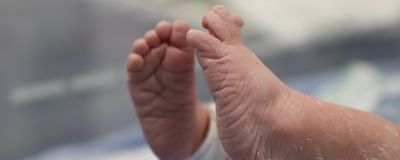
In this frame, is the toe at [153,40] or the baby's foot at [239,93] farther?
the toe at [153,40]

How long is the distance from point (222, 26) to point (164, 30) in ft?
0.55

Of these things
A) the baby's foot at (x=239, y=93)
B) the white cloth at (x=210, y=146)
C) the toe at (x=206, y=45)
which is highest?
the toe at (x=206, y=45)

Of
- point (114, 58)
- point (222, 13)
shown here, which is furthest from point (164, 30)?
point (114, 58)

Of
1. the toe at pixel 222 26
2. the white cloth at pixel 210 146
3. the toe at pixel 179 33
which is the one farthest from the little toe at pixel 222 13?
the white cloth at pixel 210 146

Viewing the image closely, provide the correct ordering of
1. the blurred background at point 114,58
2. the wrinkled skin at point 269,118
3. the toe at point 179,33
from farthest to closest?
the blurred background at point 114,58, the toe at point 179,33, the wrinkled skin at point 269,118

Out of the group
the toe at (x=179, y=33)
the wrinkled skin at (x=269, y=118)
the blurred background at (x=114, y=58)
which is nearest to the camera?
the wrinkled skin at (x=269, y=118)

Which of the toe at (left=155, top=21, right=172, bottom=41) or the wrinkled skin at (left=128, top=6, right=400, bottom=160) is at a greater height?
the toe at (left=155, top=21, right=172, bottom=41)

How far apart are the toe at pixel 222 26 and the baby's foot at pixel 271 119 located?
16 mm

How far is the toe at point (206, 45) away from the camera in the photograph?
25.0 inches

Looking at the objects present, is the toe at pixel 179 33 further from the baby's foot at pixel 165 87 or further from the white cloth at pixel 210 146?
the white cloth at pixel 210 146

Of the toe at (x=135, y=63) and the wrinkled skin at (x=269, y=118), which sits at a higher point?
the toe at (x=135, y=63)

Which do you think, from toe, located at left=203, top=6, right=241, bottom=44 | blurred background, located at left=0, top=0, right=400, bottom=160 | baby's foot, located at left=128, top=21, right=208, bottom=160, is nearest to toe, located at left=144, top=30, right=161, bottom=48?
baby's foot, located at left=128, top=21, right=208, bottom=160

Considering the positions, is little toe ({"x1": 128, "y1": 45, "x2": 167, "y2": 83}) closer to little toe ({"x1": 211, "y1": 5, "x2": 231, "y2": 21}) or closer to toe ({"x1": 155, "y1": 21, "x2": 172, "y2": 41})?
toe ({"x1": 155, "y1": 21, "x2": 172, "y2": 41})

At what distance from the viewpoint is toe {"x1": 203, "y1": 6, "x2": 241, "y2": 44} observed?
2.16 ft
